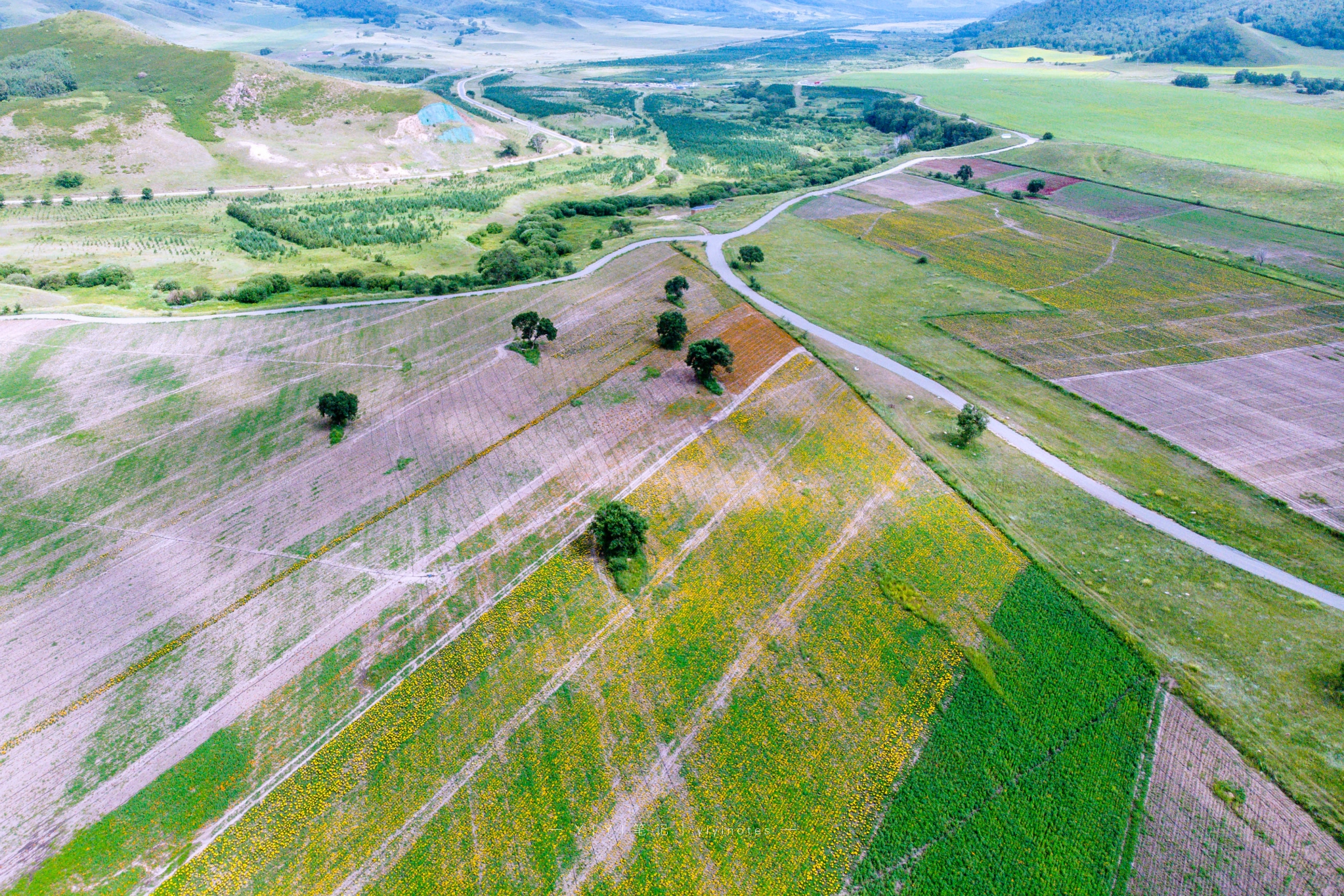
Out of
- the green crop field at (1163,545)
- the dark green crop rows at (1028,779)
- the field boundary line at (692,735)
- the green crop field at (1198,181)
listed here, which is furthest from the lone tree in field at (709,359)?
the green crop field at (1198,181)

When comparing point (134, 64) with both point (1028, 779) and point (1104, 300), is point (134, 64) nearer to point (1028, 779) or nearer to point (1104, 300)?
point (1104, 300)

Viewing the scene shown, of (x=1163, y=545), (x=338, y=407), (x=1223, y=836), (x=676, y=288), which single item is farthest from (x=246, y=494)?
(x=1163, y=545)

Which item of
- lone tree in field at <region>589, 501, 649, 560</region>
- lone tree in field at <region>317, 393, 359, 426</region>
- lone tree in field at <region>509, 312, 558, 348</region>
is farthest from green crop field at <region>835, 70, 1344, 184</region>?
lone tree in field at <region>317, 393, 359, 426</region>

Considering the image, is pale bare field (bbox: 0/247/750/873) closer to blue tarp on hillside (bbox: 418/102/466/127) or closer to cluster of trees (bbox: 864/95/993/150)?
blue tarp on hillside (bbox: 418/102/466/127)

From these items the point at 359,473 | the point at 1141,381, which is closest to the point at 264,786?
the point at 359,473

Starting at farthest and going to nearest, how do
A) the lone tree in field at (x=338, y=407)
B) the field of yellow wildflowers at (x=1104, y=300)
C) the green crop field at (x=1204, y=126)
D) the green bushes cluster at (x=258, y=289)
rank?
the green crop field at (x=1204, y=126) < the green bushes cluster at (x=258, y=289) < the field of yellow wildflowers at (x=1104, y=300) < the lone tree in field at (x=338, y=407)

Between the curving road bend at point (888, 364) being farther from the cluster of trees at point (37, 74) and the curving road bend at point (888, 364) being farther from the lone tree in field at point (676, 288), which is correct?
the cluster of trees at point (37, 74)
